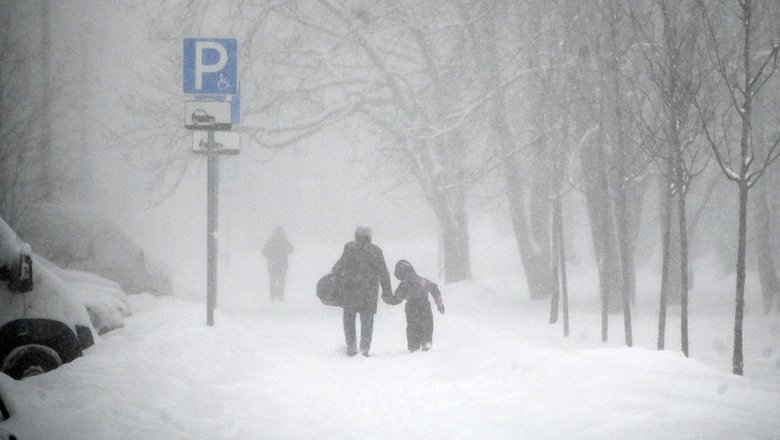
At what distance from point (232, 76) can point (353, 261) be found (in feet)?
9.94

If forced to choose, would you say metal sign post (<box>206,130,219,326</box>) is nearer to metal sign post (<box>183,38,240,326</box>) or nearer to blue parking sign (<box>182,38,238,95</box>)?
metal sign post (<box>183,38,240,326</box>)

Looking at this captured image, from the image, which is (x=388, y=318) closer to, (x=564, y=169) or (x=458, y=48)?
(x=564, y=169)

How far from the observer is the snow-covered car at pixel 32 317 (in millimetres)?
6258

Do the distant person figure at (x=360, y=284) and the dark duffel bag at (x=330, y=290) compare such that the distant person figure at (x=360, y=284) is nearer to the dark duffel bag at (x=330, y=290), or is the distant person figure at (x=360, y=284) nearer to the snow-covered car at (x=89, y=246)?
the dark duffel bag at (x=330, y=290)

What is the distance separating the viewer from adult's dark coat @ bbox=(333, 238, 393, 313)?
9.68 m

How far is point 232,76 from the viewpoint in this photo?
9.61m

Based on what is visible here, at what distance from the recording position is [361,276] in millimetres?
9750

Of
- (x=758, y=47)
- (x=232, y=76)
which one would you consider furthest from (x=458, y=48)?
(x=232, y=76)

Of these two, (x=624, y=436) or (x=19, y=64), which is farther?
(x=19, y=64)

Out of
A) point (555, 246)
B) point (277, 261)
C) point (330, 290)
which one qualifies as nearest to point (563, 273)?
point (555, 246)

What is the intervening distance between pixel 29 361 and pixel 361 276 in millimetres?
4459

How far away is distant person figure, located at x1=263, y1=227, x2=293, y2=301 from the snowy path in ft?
40.0

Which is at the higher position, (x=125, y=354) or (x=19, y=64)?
(x=19, y=64)

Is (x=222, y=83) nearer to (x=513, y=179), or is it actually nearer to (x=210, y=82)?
(x=210, y=82)
